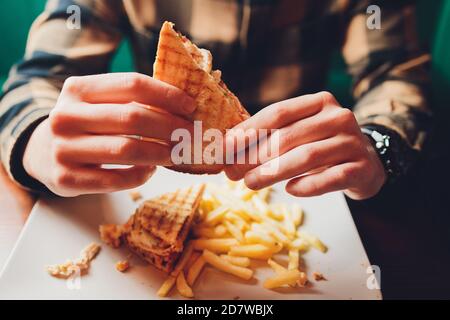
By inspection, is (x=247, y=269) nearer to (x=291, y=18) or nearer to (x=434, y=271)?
(x=434, y=271)

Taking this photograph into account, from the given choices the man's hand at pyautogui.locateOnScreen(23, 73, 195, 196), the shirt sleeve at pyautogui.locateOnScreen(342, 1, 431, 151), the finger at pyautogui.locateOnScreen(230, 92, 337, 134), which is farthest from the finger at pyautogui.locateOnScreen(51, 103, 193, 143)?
the shirt sleeve at pyautogui.locateOnScreen(342, 1, 431, 151)

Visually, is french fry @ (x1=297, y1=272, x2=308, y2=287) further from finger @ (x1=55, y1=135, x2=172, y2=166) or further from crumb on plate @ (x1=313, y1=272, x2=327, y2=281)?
finger @ (x1=55, y1=135, x2=172, y2=166)

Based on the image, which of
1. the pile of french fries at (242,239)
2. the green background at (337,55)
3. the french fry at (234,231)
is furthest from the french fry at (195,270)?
the green background at (337,55)

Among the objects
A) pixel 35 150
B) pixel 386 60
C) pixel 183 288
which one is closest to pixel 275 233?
pixel 183 288

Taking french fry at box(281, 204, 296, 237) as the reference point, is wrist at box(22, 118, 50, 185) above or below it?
above

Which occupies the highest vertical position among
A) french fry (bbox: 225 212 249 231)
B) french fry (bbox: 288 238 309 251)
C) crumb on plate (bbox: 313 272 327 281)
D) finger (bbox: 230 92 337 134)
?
finger (bbox: 230 92 337 134)

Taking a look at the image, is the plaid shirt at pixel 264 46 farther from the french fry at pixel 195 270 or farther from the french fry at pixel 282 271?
the french fry at pixel 195 270
